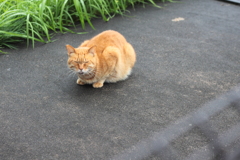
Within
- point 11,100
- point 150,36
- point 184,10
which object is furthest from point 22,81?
point 184,10

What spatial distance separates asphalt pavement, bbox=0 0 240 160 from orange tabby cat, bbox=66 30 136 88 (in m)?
0.12

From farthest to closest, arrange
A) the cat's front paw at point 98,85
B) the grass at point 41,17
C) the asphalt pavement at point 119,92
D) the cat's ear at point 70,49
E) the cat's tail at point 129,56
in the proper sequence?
1. the grass at point 41,17
2. the cat's tail at point 129,56
3. the cat's front paw at point 98,85
4. the cat's ear at point 70,49
5. the asphalt pavement at point 119,92

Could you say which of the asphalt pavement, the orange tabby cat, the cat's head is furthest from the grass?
the cat's head

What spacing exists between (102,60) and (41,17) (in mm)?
1619

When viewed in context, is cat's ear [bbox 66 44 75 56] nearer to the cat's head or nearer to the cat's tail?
the cat's head

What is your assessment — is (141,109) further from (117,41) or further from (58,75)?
(58,75)

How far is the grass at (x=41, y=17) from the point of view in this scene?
4.46 metres

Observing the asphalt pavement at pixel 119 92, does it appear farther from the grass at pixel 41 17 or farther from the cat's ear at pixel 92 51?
the cat's ear at pixel 92 51

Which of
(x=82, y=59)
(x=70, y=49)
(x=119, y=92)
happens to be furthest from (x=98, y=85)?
(x=70, y=49)

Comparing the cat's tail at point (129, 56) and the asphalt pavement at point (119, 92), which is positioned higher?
the cat's tail at point (129, 56)

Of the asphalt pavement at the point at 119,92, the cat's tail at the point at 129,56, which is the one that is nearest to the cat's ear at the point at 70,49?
the asphalt pavement at the point at 119,92

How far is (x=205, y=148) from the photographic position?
8.53 ft

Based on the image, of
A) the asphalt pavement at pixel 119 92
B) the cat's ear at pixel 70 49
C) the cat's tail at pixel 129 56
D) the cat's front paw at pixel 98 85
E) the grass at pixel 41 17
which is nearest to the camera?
the asphalt pavement at pixel 119 92

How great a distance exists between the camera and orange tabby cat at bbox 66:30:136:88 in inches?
128
